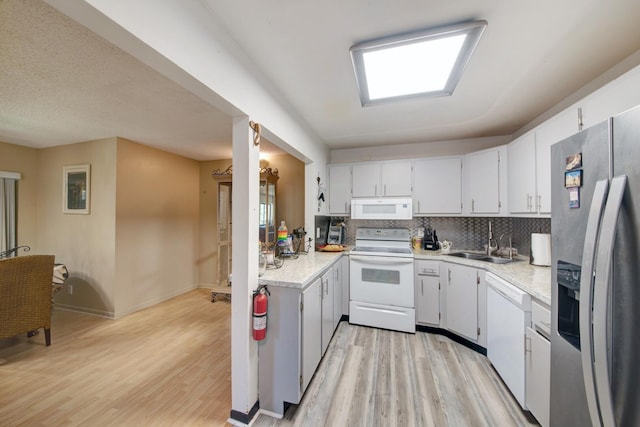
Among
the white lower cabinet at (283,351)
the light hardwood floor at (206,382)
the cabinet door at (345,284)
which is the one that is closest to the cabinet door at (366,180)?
the cabinet door at (345,284)

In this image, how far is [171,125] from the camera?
2.64 meters

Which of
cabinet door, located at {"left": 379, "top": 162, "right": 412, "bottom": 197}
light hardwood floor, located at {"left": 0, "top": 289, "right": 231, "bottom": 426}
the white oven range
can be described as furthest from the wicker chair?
cabinet door, located at {"left": 379, "top": 162, "right": 412, "bottom": 197}

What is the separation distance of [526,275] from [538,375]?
69 centimetres

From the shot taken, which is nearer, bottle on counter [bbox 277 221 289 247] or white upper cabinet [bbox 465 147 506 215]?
bottle on counter [bbox 277 221 289 247]

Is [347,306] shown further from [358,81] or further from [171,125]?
[171,125]

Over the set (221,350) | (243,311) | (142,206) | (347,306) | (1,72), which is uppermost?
(1,72)

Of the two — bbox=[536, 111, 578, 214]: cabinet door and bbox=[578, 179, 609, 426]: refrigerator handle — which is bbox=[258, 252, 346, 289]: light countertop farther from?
bbox=[536, 111, 578, 214]: cabinet door

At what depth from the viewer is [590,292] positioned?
718mm

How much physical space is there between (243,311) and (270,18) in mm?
1725

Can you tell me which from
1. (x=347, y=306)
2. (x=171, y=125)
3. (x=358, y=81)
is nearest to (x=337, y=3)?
(x=358, y=81)

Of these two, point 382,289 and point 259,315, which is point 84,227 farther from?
point 382,289

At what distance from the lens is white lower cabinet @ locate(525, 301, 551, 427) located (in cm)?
135

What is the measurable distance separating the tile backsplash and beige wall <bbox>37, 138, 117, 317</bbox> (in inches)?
125

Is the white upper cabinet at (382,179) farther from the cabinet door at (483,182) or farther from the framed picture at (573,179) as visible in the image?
the framed picture at (573,179)
